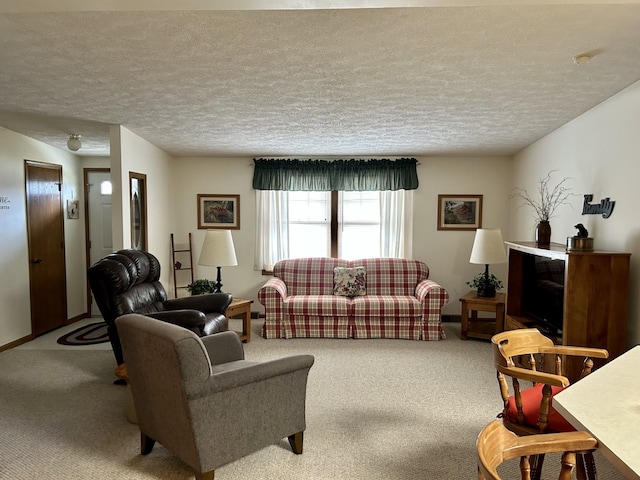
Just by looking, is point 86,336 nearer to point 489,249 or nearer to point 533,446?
point 489,249

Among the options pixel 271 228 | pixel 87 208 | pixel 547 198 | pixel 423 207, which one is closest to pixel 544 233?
pixel 547 198

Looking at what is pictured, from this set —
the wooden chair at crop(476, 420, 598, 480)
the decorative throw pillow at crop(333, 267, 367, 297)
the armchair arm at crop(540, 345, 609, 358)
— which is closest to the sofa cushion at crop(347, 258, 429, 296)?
the decorative throw pillow at crop(333, 267, 367, 297)

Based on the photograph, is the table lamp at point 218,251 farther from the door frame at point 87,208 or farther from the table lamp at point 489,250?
the table lamp at point 489,250

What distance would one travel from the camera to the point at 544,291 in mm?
3885

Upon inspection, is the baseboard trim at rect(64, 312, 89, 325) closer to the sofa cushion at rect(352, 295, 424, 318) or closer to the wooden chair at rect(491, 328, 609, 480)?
the sofa cushion at rect(352, 295, 424, 318)

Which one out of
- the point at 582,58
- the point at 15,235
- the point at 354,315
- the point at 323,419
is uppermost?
the point at 582,58

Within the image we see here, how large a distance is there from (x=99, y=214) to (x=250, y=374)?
478 cm

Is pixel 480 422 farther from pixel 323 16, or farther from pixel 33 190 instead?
pixel 33 190

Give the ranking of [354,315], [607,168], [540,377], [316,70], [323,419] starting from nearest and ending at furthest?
1. [540,377]
2. [316,70]
3. [323,419]
4. [607,168]
5. [354,315]

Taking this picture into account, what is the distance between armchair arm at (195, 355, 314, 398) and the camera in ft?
7.12

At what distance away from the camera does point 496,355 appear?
2090 mm

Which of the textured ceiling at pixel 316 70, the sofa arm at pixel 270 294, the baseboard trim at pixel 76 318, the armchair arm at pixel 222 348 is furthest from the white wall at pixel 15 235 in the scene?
the armchair arm at pixel 222 348

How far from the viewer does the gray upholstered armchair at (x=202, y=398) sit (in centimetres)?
214

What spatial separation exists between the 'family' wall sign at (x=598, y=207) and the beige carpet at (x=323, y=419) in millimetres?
1603
